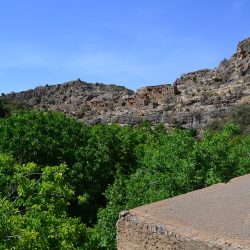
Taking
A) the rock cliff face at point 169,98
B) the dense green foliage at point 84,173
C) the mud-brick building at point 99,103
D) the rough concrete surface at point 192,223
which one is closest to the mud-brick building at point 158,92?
the rock cliff face at point 169,98

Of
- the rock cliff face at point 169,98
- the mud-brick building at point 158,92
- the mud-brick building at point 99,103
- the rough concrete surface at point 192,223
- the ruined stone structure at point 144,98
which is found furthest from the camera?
the mud-brick building at point 99,103

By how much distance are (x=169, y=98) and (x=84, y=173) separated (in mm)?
52757

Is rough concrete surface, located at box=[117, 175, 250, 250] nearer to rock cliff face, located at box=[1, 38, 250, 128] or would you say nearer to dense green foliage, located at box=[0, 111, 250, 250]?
dense green foliage, located at box=[0, 111, 250, 250]

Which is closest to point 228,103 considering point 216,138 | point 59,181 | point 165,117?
point 165,117

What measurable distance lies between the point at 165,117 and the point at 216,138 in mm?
44658

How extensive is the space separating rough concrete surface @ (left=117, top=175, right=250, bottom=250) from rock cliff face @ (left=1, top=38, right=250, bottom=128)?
154ft

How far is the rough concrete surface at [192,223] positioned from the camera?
3.93m

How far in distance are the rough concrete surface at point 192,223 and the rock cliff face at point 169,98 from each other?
46.9 meters

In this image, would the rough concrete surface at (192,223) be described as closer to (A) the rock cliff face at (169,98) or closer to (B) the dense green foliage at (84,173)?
(B) the dense green foliage at (84,173)

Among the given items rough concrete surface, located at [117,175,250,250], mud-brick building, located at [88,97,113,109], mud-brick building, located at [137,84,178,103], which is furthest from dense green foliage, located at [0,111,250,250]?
mud-brick building, located at [88,97,113,109]

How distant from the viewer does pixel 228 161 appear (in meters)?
11.6

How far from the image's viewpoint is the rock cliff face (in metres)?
56.5

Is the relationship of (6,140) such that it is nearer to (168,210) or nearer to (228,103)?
(168,210)

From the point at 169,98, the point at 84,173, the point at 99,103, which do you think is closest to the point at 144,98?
the point at 169,98
